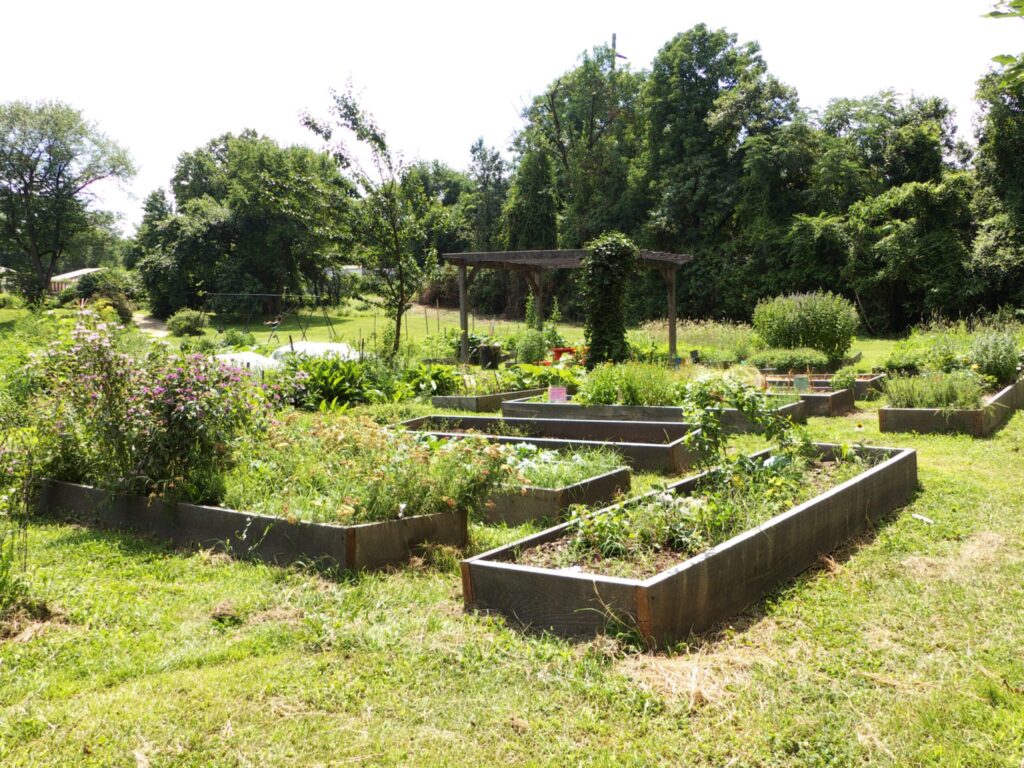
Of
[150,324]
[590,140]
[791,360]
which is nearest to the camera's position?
[791,360]

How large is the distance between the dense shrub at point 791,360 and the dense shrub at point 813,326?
1.64m

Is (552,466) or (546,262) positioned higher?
(546,262)

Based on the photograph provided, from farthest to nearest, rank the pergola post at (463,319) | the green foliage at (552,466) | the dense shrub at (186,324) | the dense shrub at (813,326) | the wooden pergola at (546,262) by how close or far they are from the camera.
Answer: the dense shrub at (186,324)
the pergola post at (463,319)
the wooden pergola at (546,262)
the dense shrub at (813,326)
the green foliage at (552,466)

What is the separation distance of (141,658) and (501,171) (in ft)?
137

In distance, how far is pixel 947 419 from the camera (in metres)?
8.22

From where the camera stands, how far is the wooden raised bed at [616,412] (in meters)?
8.44

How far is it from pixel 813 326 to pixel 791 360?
7.64 ft

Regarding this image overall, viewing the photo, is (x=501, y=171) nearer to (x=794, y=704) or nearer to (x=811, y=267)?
(x=811, y=267)

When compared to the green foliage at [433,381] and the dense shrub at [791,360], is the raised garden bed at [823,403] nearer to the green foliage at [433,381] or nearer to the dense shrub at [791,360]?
the dense shrub at [791,360]

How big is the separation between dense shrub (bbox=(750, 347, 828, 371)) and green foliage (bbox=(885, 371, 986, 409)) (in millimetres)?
3315

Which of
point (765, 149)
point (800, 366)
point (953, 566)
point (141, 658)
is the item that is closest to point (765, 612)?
point (953, 566)

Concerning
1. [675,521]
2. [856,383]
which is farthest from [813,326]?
[675,521]

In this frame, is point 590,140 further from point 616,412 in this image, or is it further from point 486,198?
point 616,412

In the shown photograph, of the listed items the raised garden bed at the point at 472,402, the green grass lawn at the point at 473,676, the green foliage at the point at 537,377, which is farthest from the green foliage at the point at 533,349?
the green grass lawn at the point at 473,676
